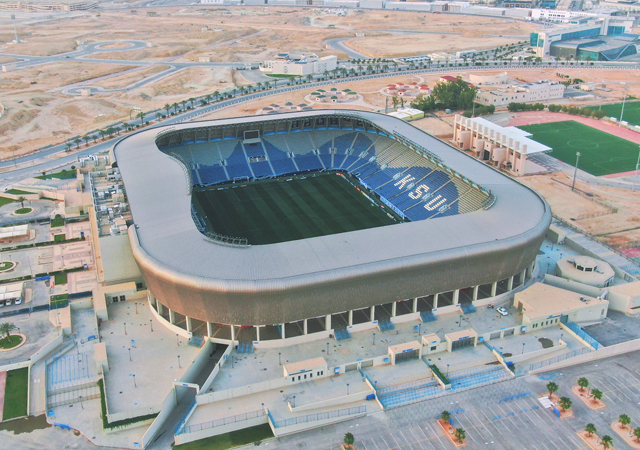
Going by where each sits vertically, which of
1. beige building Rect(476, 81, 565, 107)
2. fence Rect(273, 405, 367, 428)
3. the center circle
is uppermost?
beige building Rect(476, 81, 565, 107)

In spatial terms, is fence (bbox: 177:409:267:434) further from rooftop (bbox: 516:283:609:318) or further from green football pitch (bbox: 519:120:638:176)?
green football pitch (bbox: 519:120:638:176)

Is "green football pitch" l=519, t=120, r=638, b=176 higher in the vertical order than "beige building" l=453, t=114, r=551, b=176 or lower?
lower

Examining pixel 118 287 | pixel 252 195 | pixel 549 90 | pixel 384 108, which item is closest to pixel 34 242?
pixel 118 287

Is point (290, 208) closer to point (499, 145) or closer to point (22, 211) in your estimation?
point (22, 211)

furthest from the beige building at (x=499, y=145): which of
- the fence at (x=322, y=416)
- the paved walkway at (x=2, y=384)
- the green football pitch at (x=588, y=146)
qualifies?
the paved walkway at (x=2, y=384)

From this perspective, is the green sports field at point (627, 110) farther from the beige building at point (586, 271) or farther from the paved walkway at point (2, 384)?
the paved walkway at point (2, 384)

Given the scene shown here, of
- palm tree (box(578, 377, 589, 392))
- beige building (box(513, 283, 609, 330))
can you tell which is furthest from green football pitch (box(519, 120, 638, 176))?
palm tree (box(578, 377, 589, 392))

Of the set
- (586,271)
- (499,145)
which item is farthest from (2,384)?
(499,145)

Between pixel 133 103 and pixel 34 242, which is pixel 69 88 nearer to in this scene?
pixel 133 103
